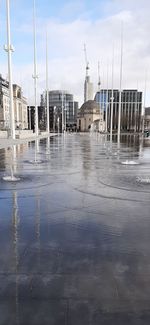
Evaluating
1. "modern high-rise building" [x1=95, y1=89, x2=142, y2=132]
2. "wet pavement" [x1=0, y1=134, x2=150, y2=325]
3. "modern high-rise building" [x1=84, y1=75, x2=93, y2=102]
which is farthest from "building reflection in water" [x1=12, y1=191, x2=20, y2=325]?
"modern high-rise building" [x1=84, y1=75, x2=93, y2=102]

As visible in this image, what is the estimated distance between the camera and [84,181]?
36.6 ft

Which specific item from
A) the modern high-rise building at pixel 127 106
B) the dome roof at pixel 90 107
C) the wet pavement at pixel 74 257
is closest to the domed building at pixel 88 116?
the dome roof at pixel 90 107

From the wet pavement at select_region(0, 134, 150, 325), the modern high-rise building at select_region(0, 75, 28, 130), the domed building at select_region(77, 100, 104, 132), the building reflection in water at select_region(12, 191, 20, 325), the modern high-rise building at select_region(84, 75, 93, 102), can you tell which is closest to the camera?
the wet pavement at select_region(0, 134, 150, 325)

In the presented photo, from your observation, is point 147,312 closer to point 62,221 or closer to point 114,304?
point 114,304

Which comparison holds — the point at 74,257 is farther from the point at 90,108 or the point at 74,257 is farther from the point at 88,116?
the point at 90,108

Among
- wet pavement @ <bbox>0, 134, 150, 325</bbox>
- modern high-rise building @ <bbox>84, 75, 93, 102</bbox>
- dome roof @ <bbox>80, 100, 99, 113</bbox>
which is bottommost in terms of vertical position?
wet pavement @ <bbox>0, 134, 150, 325</bbox>

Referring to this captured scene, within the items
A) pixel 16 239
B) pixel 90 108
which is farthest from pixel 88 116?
pixel 16 239

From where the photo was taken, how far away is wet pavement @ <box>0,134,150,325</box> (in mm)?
3449

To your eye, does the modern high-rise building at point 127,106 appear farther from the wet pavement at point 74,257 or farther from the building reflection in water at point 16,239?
the building reflection in water at point 16,239

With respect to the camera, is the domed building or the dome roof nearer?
the domed building

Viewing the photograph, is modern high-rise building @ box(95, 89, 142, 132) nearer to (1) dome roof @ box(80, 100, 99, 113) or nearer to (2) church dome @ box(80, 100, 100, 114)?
(2) church dome @ box(80, 100, 100, 114)

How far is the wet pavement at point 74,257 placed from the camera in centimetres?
345

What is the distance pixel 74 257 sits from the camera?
4.77 metres

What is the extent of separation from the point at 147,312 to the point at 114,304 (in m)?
0.36
